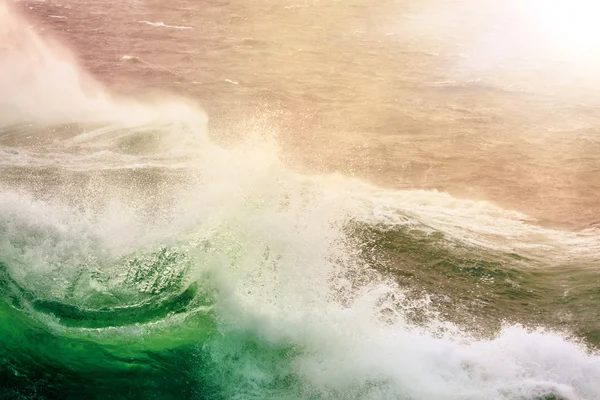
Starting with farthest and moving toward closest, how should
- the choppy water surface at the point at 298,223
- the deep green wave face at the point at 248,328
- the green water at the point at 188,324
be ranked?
the choppy water surface at the point at 298,223
the green water at the point at 188,324
the deep green wave face at the point at 248,328

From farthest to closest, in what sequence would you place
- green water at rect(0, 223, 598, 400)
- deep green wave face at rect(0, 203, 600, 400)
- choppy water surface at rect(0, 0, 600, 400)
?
choppy water surface at rect(0, 0, 600, 400), green water at rect(0, 223, 598, 400), deep green wave face at rect(0, 203, 600, 400)

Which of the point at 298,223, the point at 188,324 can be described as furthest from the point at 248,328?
the point at 298,223

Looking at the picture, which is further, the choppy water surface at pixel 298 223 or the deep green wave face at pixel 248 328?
the choppy water surface at pixel 298 223

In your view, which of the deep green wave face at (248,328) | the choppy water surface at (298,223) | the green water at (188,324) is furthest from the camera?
the choppy water surface at (298,223)

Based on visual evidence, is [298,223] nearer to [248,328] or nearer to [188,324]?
[248,328]

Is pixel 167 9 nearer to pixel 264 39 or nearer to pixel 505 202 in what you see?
pixel 264 39

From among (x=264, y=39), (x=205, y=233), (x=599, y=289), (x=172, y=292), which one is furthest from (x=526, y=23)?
(x=172, y=292)

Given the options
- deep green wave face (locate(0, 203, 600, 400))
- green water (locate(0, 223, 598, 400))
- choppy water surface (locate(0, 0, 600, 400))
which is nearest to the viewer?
deep green wave face (locate(0, 203, 600, 400))

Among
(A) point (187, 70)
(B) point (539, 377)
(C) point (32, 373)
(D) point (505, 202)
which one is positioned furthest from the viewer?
(A) point (187, 70)
